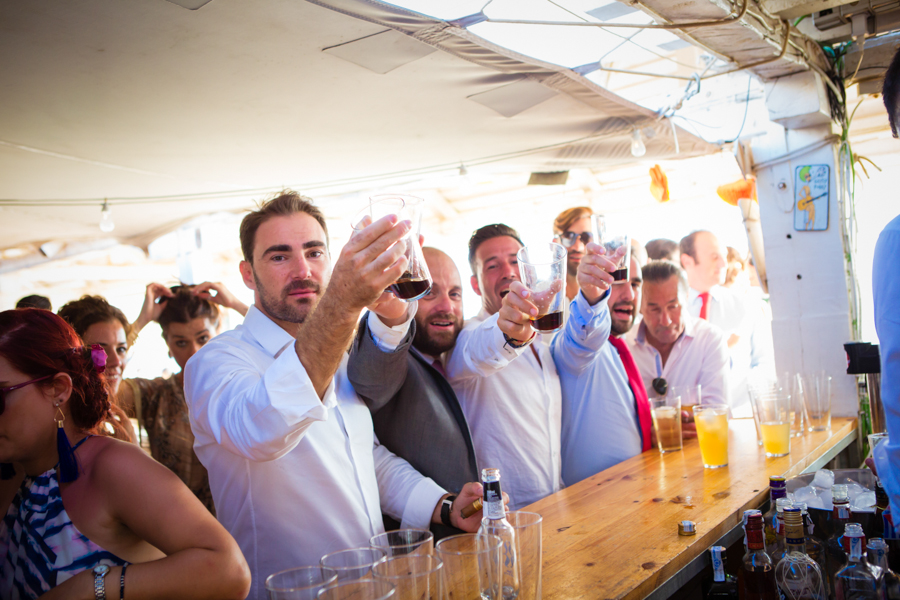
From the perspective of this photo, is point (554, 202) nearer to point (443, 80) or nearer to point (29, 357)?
point (443, 80)

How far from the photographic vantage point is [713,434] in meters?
2.22

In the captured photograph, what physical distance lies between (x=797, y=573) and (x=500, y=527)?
2.64 feet

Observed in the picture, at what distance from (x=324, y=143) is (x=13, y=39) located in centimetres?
176

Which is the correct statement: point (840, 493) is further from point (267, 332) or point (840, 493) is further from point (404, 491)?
point (267, 332)

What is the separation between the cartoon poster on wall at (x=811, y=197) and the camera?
3432 millimetres

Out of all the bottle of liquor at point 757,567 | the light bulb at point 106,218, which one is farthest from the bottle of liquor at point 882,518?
the light bulb at point 106,218

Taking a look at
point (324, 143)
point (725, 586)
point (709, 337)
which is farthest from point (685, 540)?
point (324, 143)

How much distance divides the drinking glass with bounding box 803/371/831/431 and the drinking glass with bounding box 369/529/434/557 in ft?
8.40

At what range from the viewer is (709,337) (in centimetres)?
322

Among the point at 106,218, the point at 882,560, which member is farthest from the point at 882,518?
the point at 106,218

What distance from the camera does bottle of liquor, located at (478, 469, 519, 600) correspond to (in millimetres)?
1100

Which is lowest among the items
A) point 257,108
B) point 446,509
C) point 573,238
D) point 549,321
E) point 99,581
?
point 446,509

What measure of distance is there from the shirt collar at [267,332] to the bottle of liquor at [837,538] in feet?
4.95

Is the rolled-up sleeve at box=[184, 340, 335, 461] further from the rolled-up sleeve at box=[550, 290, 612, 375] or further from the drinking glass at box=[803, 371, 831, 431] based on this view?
the drinking glass at box=[803, 371, 831, 431]
